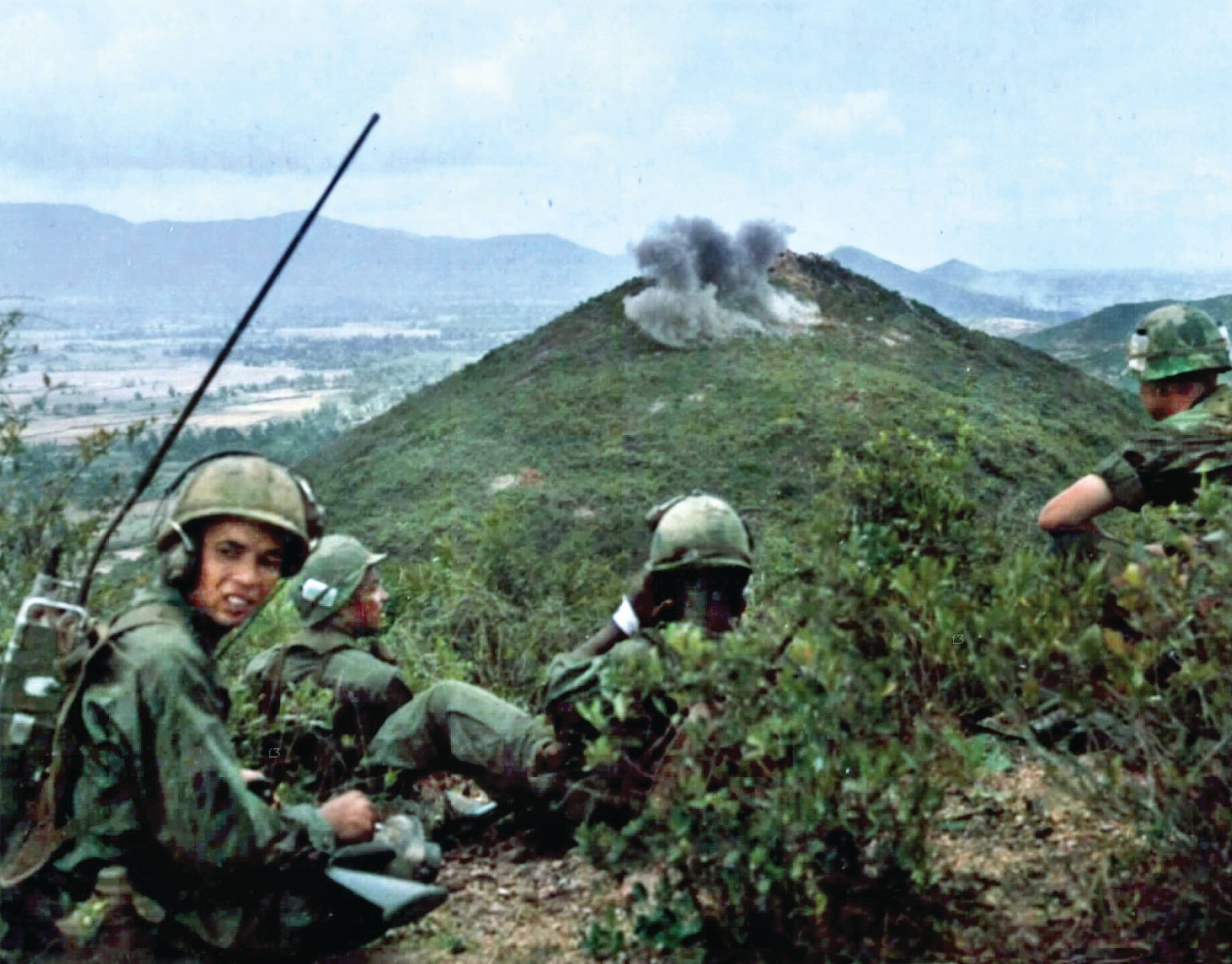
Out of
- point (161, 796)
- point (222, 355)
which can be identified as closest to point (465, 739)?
point (161, 796)

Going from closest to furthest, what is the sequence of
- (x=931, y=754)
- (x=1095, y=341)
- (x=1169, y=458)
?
(x=931, y=754) → (x=1169, y=458) → (x=1095, y=341)

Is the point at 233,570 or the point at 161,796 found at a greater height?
the point at 233,570

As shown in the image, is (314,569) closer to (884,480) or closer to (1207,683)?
(884,480)

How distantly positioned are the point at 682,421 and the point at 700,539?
32.6 meters

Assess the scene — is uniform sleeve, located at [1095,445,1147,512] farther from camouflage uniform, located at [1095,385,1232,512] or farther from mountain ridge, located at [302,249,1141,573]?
mountain ridge, located at [302,249,1141,573]

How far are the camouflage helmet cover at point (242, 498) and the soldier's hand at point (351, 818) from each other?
0.68m

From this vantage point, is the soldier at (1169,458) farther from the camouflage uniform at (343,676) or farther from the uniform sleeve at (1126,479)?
the camouflage uniform at (343,676)

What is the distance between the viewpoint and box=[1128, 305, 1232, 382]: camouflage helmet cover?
4.45 meters

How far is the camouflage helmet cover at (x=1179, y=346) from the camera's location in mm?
4445

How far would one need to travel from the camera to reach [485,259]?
132 metres

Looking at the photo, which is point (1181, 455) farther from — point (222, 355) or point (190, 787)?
point (190, 787)

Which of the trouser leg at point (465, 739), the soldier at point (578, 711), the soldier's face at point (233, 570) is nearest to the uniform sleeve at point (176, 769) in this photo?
the soldier's face at point (233, 570)

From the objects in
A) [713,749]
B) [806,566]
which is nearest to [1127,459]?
[806,566]

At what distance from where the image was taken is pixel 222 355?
3189 millimetres
